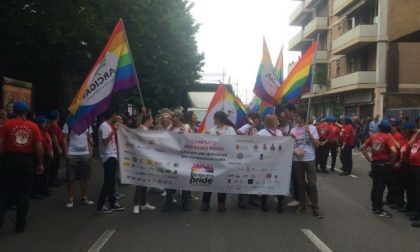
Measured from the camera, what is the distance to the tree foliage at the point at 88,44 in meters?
13.6

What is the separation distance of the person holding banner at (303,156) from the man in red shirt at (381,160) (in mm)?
967

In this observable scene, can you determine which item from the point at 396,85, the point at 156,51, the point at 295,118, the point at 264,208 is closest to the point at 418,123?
the point at 295,118

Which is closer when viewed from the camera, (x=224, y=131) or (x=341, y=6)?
(x=224, y=131)

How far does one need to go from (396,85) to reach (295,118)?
29.5m

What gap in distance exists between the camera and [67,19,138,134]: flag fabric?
9312mm

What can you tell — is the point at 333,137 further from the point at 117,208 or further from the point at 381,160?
the point at 117,208

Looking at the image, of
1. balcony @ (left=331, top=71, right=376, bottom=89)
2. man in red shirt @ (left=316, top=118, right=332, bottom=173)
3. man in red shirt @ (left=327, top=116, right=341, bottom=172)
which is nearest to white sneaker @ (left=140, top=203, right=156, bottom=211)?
man in red shirt @ (left=316, top=118, right=332, bottom=173)

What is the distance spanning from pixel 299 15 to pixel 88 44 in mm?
46732

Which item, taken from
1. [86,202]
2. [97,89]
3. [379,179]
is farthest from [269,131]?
[86,202]

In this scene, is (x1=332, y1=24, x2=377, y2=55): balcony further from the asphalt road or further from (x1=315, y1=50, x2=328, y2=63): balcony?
the asphalt road

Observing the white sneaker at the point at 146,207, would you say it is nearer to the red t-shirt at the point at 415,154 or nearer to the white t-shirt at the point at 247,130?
the white t-shirt at the point at 247,130

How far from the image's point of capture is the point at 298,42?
59.9 m

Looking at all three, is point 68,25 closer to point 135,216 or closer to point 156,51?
point 135,216

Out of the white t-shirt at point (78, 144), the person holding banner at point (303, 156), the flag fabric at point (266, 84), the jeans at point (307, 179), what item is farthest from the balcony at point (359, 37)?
the white t-shirt at point (78, 144)
